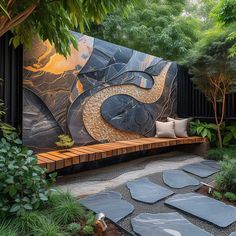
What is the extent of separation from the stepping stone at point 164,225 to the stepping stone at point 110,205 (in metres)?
0.14

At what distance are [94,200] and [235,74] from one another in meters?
3.84

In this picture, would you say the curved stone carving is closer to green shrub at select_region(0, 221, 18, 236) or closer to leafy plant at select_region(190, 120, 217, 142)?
green shrub at select_region(0, 221, 18, 236)

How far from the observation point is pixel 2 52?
2943mm

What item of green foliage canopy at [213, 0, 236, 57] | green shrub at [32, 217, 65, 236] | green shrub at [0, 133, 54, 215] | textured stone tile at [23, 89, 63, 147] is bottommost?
green shrub at [32, 217, 65, 236]

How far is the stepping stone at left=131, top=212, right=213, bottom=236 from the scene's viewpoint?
77.7 inches

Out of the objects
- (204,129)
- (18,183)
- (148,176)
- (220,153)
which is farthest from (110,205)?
(204,129)

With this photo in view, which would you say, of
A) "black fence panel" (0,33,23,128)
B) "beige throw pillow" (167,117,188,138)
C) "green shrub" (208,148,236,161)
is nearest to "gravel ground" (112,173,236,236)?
"black fence panel" (0,33,23,128)

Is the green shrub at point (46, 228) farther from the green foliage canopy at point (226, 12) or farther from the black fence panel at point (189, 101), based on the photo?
the black fence panel at point (189, 101)

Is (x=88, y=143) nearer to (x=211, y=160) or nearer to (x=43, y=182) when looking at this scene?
(x=43, y=182)

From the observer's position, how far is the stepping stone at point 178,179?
10.2 feet

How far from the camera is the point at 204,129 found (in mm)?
5414

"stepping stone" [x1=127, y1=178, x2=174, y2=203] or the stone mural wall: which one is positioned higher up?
the stone mural wall

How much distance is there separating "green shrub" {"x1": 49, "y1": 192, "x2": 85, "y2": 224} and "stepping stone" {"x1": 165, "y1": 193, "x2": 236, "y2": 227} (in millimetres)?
953

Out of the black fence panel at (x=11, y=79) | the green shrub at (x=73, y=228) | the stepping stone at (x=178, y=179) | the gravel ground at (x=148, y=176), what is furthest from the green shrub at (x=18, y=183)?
the stepping stone at (x=178, y=179)
